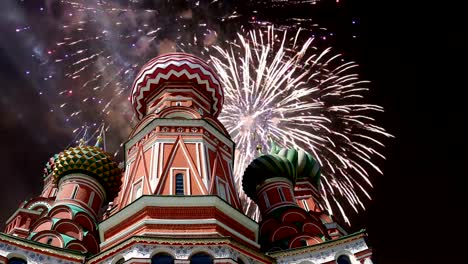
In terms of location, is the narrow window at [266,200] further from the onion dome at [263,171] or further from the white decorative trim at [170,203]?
the white decorative trim at [170,203]

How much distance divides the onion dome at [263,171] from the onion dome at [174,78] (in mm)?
3501

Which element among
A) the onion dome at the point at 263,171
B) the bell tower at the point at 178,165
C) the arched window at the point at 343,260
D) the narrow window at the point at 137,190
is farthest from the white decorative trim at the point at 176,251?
the onion dome at the point at 263,171

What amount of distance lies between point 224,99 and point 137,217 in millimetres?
11311

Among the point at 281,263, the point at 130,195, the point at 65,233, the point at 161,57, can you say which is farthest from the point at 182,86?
the point at 281,263

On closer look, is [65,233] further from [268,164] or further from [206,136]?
[268,164]

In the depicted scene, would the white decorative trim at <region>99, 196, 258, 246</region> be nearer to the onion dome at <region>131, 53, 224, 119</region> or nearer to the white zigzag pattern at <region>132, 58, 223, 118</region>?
the onion dome at <region>131, 53, 224, 119</region>

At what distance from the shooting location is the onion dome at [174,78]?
25094 mm

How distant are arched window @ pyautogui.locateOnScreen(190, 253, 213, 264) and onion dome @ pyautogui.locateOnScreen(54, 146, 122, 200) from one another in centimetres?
1099

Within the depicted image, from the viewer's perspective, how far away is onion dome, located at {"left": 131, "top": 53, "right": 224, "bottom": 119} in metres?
25.1

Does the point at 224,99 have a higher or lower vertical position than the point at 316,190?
higher

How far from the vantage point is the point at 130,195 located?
1938 cm

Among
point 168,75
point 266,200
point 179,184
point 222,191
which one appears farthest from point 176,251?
point 168,75

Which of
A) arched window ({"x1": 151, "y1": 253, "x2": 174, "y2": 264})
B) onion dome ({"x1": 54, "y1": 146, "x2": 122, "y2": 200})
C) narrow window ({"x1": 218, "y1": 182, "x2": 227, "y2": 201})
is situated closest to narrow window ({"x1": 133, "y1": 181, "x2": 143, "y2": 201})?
narrow window ({"x1": 218, "y1": 182, "x2": 227, "y2": 201})

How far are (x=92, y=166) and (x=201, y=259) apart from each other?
11.3m
